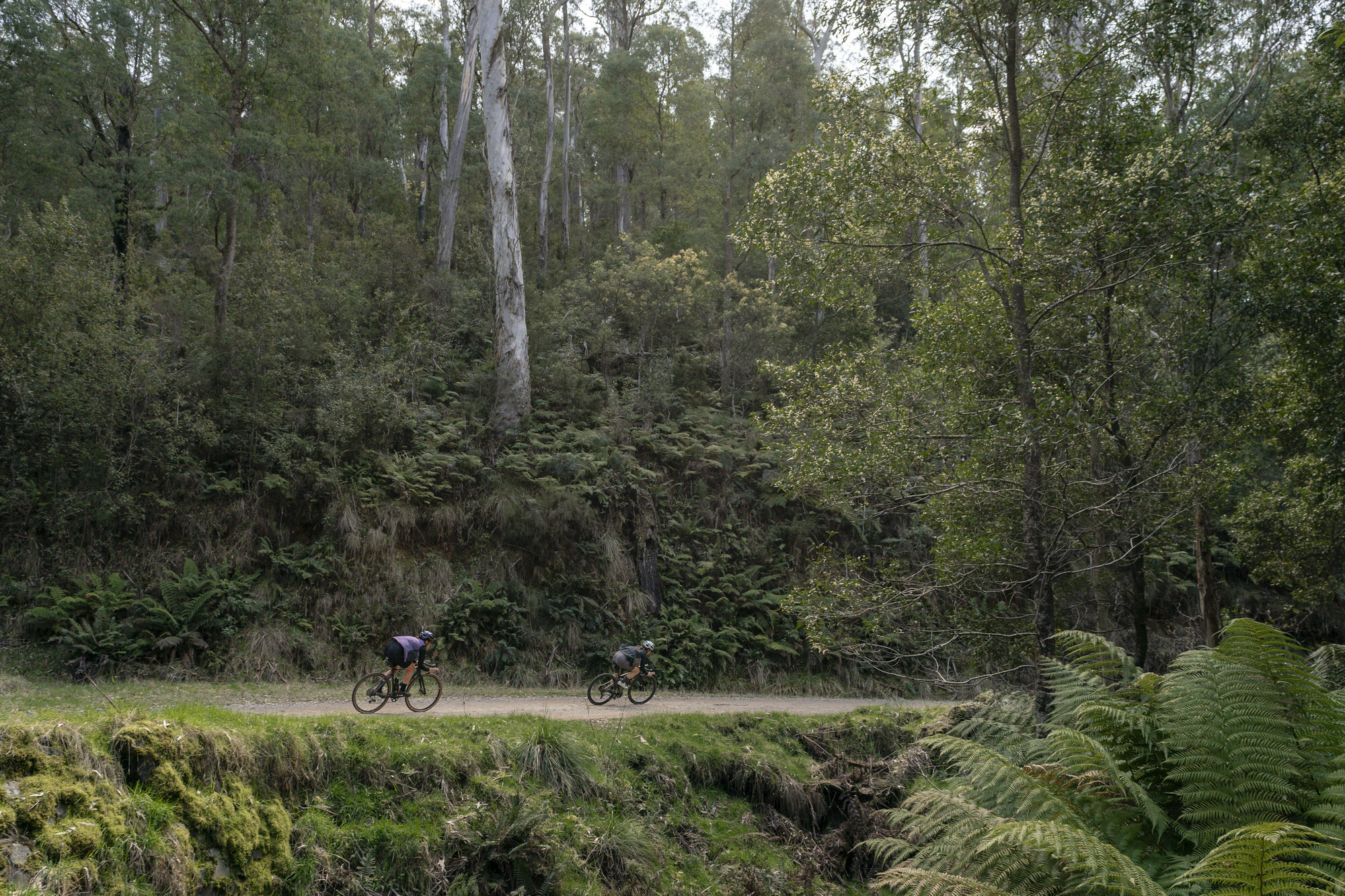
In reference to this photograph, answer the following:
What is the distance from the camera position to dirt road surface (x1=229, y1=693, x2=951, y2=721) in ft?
31.0

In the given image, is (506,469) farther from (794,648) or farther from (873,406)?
(873,406)

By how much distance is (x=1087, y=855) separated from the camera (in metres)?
3.04

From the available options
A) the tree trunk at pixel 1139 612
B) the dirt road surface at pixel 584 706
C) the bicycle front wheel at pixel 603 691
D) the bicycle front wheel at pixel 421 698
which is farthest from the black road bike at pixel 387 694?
the tree trunk at pixel 1139 612

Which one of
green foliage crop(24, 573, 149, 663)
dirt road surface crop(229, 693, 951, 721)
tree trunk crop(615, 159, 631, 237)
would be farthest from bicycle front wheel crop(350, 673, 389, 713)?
tree trunk crop(615, 159, 631, 237)

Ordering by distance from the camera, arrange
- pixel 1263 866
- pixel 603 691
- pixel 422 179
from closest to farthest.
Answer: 1. pixel 1263 866
2. pixel 603 691
3. pixel 422 179

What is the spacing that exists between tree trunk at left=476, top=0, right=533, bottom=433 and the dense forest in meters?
0.09

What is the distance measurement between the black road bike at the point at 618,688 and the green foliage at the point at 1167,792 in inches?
303

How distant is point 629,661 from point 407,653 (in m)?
3.37

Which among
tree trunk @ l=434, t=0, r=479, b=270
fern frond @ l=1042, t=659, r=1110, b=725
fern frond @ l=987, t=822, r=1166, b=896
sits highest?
tree trunk @ l=434, t=0, r=479, b=270

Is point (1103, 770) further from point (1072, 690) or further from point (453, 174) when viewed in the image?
point (453, 174)

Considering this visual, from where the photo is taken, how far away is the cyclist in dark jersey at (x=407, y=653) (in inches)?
371

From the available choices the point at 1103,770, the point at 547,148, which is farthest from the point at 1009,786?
the point at 547,148

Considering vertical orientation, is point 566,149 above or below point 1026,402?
above

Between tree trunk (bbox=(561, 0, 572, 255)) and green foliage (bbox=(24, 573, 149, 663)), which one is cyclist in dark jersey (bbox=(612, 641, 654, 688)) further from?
tree trunk (bbox=(561, 0, 572, 255))
